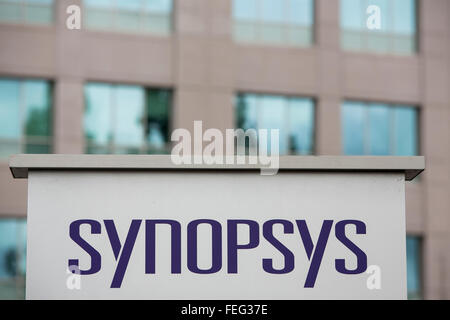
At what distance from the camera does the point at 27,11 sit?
27.4 m

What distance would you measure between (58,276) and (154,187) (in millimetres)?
1262

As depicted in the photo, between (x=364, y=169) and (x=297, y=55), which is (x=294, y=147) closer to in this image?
(x=297, y=55)

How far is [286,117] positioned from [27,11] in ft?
32.0

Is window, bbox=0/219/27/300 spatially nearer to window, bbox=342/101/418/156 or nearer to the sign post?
window, bbox=342/101/418/156

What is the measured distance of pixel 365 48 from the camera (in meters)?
30.4

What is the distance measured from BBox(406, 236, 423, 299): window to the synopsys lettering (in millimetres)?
22329

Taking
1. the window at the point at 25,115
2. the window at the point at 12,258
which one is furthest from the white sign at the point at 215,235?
the window at the point at 25,115

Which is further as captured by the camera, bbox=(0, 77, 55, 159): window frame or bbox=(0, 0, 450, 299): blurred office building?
bbox=(0, 0, 450, 299): blurred office building

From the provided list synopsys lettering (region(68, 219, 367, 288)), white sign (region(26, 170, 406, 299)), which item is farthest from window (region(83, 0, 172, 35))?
synopsys lettering (region(68, 219, 367, 288))

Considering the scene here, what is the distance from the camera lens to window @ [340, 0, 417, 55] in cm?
3042

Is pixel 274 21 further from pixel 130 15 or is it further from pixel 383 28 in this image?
pixel 130 15

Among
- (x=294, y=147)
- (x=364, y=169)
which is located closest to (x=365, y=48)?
(x=294, y=147)

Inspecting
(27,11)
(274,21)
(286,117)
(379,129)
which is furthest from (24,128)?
(379,129)

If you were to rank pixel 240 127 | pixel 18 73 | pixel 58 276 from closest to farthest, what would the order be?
pixel 58 276 → pixel 18 73 → pixel 240 127
